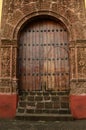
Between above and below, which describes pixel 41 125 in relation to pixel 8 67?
below

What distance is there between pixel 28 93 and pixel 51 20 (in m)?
2.75

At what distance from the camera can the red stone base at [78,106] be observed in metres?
8.16

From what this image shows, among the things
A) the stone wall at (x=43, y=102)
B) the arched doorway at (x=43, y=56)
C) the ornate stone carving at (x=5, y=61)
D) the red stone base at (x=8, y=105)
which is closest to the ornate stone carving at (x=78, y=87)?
the stone wall at (x=43, y=102)

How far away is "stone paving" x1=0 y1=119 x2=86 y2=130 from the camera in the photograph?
22.0 ft

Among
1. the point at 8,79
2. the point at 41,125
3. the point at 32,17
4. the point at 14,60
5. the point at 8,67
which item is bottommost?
the point at 41,125

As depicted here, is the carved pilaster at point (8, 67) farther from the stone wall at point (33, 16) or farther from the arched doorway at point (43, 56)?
the arched doorway at point (43, 56)

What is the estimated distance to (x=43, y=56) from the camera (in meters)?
9.12

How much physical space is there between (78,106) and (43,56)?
2177 mm

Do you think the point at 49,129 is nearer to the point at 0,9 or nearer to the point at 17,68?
the point at 17,68

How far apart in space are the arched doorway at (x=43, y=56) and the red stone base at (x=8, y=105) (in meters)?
0.71

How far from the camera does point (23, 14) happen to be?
8.91 meters

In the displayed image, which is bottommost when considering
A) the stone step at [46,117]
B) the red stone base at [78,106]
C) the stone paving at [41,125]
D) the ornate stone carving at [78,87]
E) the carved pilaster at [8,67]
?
the stone paving at [41,125]

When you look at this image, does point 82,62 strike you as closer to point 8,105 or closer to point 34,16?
point 34,16

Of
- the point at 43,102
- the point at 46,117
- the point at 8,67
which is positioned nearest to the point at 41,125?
the point at 46,117
